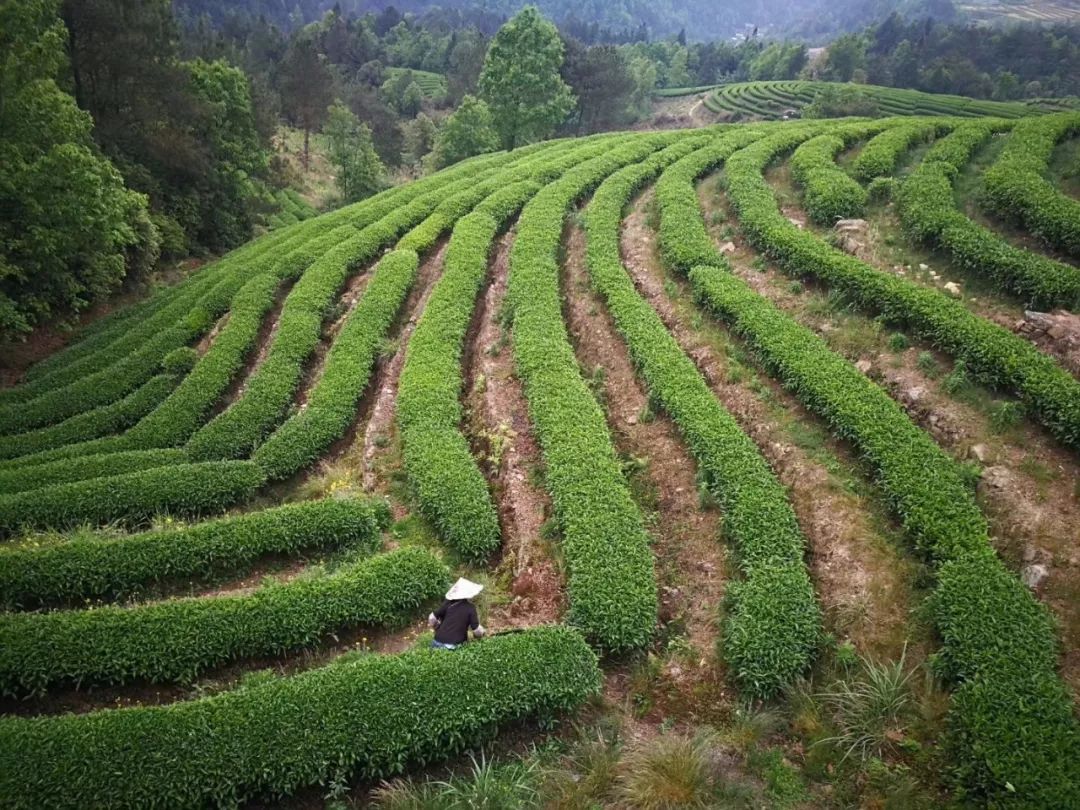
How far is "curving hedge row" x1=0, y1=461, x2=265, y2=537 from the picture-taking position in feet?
49.9

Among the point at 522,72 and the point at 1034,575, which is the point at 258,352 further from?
the point at 522,72

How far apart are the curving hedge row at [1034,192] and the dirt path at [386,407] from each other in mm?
20440

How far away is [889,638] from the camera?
1100 centimetres

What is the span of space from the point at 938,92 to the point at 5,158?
113 metres

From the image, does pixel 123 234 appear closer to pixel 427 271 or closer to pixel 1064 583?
pixel 427 271


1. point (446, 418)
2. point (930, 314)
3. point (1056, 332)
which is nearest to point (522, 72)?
point (446, 418)

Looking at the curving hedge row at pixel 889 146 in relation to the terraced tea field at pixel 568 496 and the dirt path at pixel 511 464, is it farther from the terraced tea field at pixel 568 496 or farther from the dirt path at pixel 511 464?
the dirt path at pixel 511 464

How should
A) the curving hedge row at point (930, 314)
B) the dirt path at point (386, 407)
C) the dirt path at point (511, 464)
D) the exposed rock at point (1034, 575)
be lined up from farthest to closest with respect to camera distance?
the dirt path at point (386, 407) < the curving hedge row at point (930, 314) < the dirt path at point (511, 464) < the exposed rock at point (1034, 575)

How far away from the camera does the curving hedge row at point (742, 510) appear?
35.6 feet

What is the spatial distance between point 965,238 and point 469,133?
137 ft

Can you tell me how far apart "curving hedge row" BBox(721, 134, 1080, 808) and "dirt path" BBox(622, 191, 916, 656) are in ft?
1.91

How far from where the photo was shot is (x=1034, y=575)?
11.1 m

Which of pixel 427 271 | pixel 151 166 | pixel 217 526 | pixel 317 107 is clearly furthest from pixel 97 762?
pixel 317 107

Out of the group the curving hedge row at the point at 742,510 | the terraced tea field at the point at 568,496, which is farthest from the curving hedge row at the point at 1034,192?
the curving hedge row at the point at 742,510
